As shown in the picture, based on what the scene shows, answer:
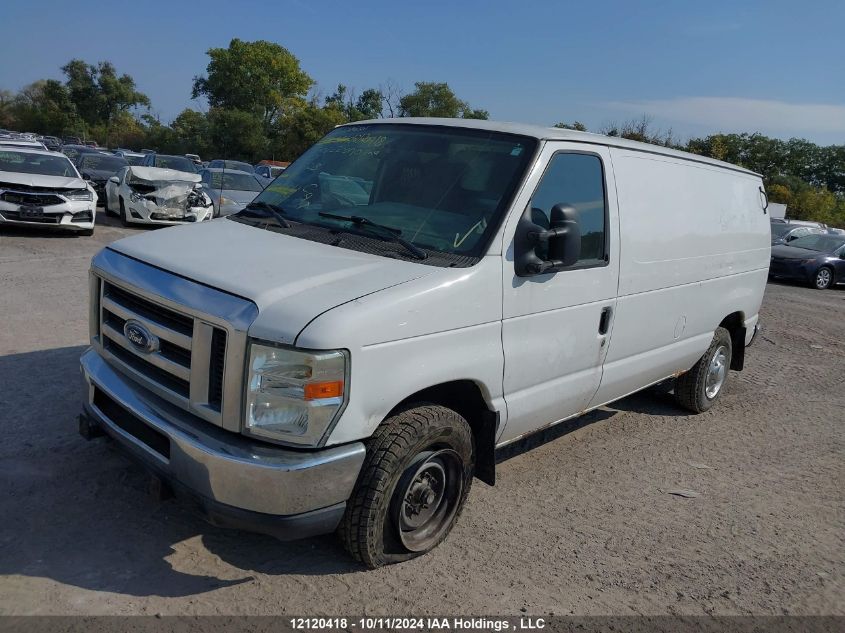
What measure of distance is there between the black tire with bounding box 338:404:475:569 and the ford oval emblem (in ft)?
3.69

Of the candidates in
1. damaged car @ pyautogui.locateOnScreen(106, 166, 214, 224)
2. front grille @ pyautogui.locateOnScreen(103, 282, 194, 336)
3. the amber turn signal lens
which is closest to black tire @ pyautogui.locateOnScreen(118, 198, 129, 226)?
damaged car @ pyautogui.locateOnScreen(106, 166, 214, 224)

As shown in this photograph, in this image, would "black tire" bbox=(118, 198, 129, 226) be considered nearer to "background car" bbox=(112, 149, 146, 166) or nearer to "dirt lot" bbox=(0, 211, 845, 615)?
"background car" bbox=(112, 149, 146, 166)

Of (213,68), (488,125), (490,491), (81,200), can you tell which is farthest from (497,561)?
(213,68)

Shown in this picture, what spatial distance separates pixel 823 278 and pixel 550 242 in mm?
18558

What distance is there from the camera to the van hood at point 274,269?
290 cm

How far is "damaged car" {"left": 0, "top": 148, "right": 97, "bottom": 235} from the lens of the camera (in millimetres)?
12648

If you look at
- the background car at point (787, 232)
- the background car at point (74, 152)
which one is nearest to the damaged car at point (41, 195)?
the background car at point (74, 152)

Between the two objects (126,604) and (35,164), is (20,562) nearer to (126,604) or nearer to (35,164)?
(126,604)

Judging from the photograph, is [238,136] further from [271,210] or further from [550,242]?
[550,242]

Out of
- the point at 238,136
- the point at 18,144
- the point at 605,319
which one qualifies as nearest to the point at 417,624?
the point at 605,319

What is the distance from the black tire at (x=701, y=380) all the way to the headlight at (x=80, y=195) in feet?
38.2

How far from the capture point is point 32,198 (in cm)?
1283

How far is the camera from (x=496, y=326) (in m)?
3.59

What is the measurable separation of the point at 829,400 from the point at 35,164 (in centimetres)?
1414
